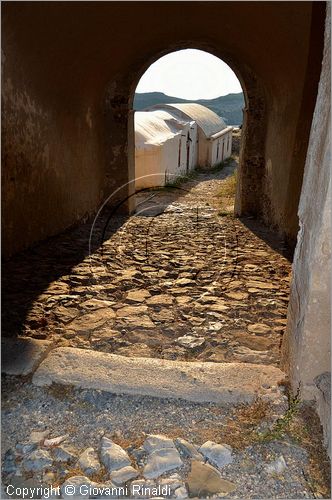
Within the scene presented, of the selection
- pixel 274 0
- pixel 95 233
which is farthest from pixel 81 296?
pixel 274 0

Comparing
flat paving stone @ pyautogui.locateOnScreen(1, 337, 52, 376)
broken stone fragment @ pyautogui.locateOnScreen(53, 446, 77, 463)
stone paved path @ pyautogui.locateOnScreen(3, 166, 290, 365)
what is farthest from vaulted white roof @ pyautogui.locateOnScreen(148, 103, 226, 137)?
broken stone fragment @ pyautogui.locateOnScreen(53, 446, 77, 463)

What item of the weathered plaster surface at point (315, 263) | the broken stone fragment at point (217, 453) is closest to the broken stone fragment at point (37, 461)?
the broken stone fragment at point (217, 453)

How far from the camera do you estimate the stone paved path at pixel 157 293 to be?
130 inches

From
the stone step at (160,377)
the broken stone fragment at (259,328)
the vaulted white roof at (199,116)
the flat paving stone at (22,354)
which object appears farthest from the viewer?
the vaulted white roof at (199,116)

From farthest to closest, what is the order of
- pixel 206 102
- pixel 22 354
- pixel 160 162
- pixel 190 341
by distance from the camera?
pixel 206 102 < pixel 160 162 < pixel 190 341 < pixel 22 354

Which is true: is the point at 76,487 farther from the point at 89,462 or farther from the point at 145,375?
the point at 145,375

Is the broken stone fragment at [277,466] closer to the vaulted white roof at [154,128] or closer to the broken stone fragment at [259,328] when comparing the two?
the broken stone fragment at [259,328]

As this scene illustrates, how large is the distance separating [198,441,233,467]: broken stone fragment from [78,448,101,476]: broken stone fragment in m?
0.52

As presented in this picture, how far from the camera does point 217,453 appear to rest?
6.70ft

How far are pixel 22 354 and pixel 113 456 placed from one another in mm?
1126

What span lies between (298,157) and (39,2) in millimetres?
3935

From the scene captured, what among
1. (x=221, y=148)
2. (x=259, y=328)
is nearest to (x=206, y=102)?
(x=221, y=148)

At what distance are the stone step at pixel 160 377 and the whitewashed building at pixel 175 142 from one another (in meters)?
8.50

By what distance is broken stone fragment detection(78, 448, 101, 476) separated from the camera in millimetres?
1954
